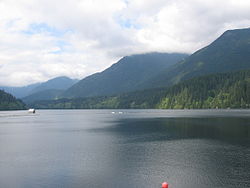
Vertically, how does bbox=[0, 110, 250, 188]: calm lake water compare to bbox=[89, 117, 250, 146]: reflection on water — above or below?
below

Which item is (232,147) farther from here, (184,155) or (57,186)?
(57,186)

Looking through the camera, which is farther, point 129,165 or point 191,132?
point 191,132

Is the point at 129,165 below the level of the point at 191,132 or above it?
below

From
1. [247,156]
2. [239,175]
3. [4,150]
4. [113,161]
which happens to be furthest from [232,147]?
[4,150]

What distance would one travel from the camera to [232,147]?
2980 inches

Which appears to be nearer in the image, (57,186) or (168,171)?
(57,186)

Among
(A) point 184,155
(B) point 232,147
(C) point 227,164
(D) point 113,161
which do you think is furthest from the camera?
(B) point 232,147

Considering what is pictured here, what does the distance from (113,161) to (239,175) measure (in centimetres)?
2556

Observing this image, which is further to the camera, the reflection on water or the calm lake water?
the reflection on water

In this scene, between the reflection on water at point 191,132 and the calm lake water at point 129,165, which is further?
the reflection on water at point 191,132

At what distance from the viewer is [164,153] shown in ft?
232

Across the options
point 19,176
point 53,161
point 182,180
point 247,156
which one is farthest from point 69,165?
point 247,156

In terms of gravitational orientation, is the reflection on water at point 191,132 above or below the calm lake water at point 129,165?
above

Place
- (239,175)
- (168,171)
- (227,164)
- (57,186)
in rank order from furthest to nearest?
(227,164) → (168,171) → (239,175) → (57,186)
